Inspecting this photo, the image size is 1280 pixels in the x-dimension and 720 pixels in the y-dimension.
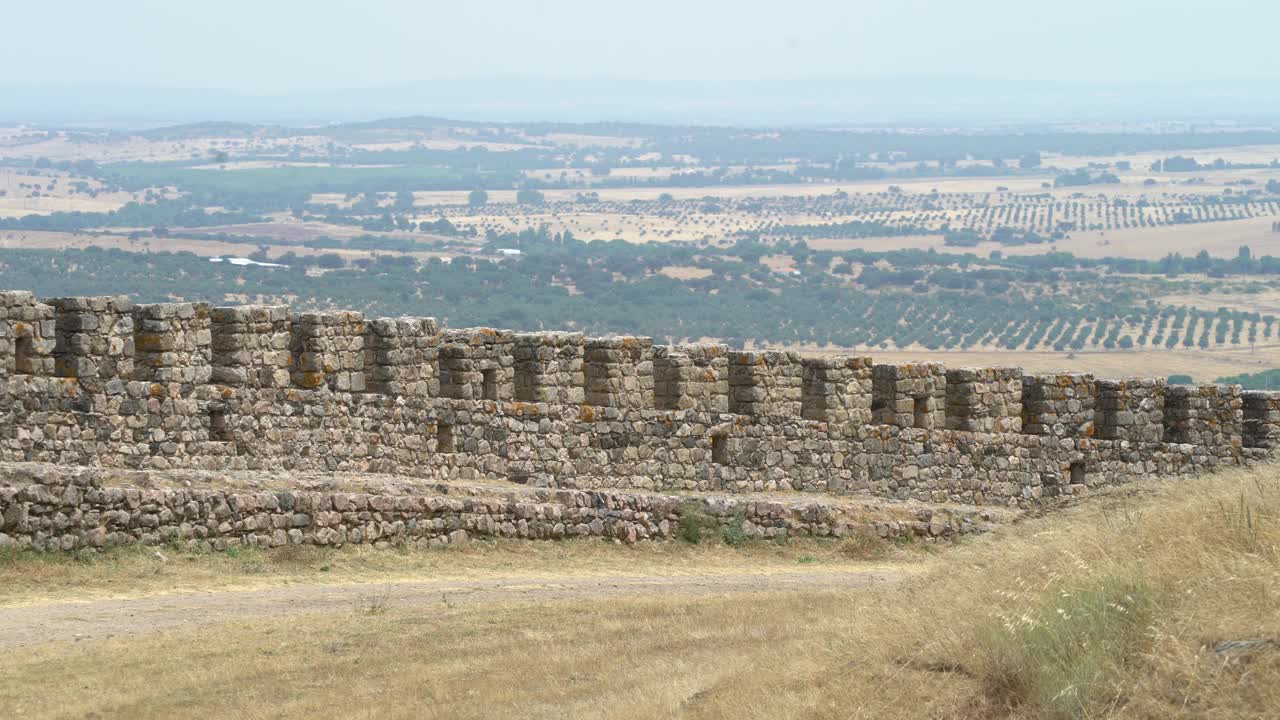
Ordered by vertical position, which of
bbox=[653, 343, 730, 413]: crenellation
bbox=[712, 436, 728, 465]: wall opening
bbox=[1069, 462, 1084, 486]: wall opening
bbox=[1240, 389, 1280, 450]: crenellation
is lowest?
bbox=[1069, 462, 1084, 486]: wall opening

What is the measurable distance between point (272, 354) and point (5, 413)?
117 inches

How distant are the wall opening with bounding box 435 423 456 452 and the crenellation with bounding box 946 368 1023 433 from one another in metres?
6.47

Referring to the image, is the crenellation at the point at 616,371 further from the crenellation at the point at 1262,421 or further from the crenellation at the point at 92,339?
the crenellation at the point at 1262,421

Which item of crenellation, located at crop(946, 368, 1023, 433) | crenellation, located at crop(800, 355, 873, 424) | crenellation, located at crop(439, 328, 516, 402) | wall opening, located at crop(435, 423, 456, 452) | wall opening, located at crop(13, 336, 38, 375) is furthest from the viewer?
crenellation, located at crop(946, 368, 1023, 433)

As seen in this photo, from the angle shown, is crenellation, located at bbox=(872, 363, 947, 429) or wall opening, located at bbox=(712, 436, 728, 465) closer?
wall opening, located at bbox=(712, 436, 728, 465)

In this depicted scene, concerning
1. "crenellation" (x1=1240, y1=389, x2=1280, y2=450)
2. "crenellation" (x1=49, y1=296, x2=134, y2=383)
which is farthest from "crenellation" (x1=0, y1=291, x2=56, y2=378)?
"crenellation" (x1=1240, y1=389, x2=1280, y2=450)

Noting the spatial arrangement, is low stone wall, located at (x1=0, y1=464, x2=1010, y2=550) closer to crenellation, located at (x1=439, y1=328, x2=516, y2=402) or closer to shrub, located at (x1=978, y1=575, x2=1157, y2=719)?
crenellation, located at (x1=439, y1=328, x2=516, y2=402)

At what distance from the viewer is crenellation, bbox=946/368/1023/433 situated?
83.6 ft

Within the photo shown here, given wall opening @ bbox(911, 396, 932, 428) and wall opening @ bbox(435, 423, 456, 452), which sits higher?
wall opening @ bbox(435, 423, 456, 452)

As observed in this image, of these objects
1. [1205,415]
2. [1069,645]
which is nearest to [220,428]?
[1069,645]

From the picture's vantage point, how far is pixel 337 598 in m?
16.4

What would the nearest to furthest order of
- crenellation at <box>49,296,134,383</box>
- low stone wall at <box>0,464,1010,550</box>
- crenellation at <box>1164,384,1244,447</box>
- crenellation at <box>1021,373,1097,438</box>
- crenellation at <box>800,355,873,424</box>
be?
low stone wall at <box>0,464,1010,550</box>
crenellation at <box>49,296,134,383</box>
crenellation at <box>800,355,873,424</box>
crenellation at <box>1021,373,1097,438</box>
crenellation at <box>1164,384,1244,447</box>

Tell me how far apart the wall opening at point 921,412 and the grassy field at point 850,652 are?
30.9ft

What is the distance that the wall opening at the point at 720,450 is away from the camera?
77.6 ft
